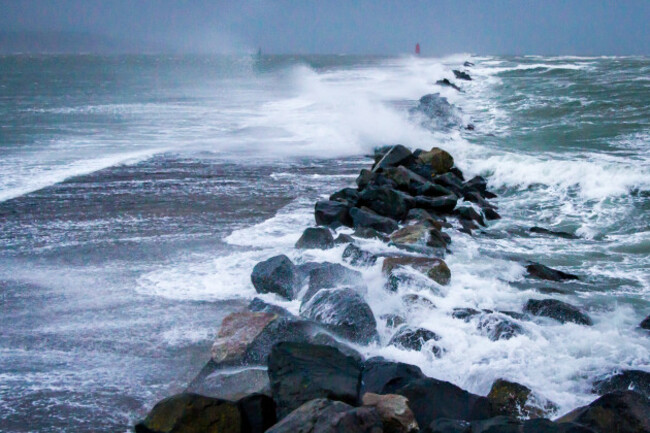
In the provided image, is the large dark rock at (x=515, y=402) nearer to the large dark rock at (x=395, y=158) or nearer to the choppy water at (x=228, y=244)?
the choppy water at (x=228, y=244)

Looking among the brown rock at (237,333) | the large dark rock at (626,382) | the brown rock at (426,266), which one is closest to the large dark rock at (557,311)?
the brown rock at (426,266)

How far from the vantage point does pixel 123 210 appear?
9586 millimetres

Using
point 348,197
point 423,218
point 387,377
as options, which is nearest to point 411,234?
point 423,218

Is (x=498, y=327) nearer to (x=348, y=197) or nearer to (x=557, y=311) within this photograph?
(x=557, y=311)

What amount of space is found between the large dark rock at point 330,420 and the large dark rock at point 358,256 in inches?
138

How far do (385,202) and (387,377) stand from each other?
5.33 m

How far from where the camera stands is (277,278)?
6148mm

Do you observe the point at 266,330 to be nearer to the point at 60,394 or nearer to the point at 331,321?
the point at 331,321

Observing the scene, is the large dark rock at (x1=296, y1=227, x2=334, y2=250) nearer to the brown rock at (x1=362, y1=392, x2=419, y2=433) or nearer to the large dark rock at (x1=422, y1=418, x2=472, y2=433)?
the brown rock at (x1=362, y1=392, x2=419, y2=433)

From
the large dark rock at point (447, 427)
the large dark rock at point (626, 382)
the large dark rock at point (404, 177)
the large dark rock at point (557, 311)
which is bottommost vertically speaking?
the large dark rock at point (626, 382)

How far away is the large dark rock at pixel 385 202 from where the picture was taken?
921 centimetres

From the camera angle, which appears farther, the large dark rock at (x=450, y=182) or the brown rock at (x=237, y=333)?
the large dark rock at (x=450, y=182)

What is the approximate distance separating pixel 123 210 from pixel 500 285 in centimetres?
612

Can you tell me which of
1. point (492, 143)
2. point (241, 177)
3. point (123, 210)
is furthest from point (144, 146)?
point (492, 143)
